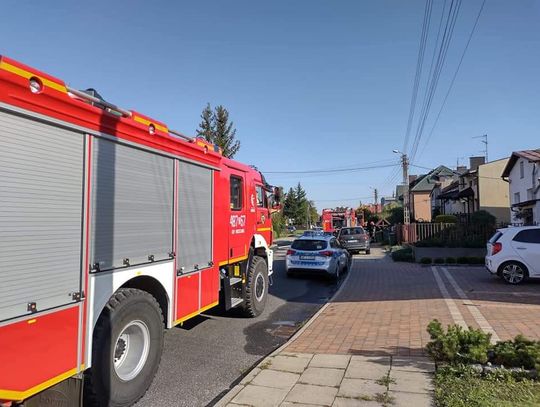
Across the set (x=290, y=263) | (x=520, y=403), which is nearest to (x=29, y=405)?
(x=520, y=403)

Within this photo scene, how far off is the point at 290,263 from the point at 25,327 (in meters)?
12.5

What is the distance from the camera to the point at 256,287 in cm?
909

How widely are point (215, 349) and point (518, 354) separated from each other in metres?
3.90

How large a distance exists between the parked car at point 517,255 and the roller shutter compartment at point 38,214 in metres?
12.1

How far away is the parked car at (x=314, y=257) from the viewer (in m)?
15.2

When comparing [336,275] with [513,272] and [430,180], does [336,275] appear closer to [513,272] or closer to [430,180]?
[513,272]

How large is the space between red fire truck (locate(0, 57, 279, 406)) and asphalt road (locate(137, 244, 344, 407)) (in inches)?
18.8

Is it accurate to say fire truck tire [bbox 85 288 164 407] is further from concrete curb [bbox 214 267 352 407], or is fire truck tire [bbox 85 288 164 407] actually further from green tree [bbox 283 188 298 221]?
green tree [bbox 283 188 298 221]

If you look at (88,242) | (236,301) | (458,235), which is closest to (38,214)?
(88,242)

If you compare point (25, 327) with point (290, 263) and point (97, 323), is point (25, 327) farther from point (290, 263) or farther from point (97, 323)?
point (290, 263)

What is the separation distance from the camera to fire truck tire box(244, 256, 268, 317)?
8.66m

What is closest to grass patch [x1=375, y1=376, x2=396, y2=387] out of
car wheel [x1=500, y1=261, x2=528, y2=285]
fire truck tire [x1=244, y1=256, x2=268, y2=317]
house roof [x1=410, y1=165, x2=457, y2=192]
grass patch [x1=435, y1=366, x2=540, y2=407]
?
grass patch [x1=435, y1=366, x2=540, y2=407]

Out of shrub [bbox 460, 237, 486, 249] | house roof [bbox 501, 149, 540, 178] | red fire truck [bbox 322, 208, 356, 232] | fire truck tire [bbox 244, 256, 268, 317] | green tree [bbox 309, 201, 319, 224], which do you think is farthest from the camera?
green tree [bbox 309, 201, 319, 224]

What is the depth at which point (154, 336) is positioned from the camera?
4906mm
